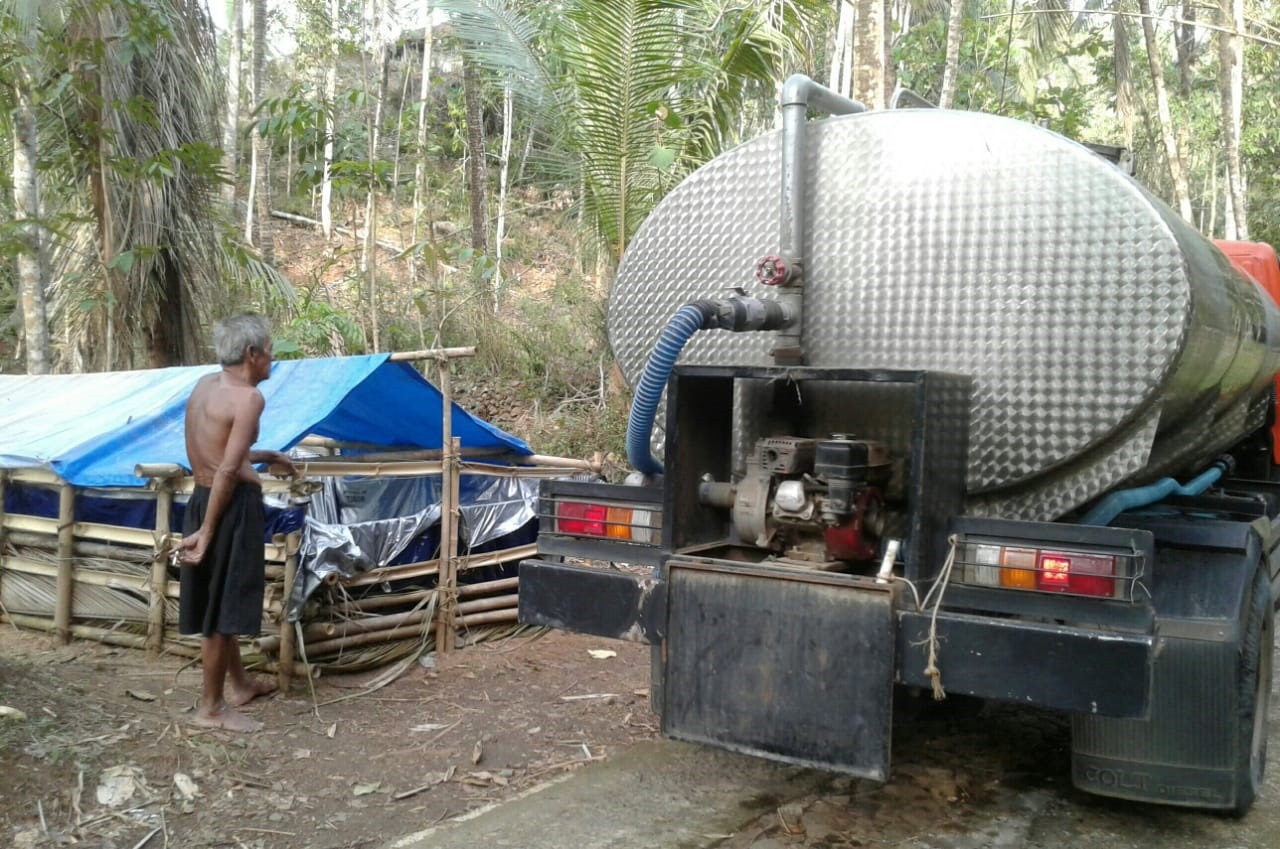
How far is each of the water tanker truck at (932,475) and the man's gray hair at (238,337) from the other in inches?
62.9

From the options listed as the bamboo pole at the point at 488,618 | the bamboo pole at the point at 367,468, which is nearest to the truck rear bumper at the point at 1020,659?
the bamboo pole at the point at 367,468

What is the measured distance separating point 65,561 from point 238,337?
7.48ft

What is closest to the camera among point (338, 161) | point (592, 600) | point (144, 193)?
point (592, 600)

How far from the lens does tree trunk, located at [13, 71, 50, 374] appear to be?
26.1ft

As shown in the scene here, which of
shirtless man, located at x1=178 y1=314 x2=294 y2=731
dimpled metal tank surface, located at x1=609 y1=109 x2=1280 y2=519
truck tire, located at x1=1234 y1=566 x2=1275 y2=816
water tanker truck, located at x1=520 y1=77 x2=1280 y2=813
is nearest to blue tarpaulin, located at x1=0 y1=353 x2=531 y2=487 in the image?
shirtless man, located at x1=178 y1=314 x2=294 y2=731

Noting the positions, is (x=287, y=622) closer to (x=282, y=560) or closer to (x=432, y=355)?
(x=282, y=560)

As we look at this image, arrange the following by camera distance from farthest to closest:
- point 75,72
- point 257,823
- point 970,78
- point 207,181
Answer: point 970,78 < point 207,181 < point 75,72 < point 257,823

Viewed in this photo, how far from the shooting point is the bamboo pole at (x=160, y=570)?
218 inches

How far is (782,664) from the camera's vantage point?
325 centimetres

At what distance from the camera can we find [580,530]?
4.10 meters

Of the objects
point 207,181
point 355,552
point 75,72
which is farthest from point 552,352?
point 355,552

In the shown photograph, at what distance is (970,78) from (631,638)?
46.9ft

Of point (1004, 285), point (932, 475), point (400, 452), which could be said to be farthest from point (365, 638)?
point (1004, 285)

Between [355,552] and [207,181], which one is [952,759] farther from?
[207,181]
